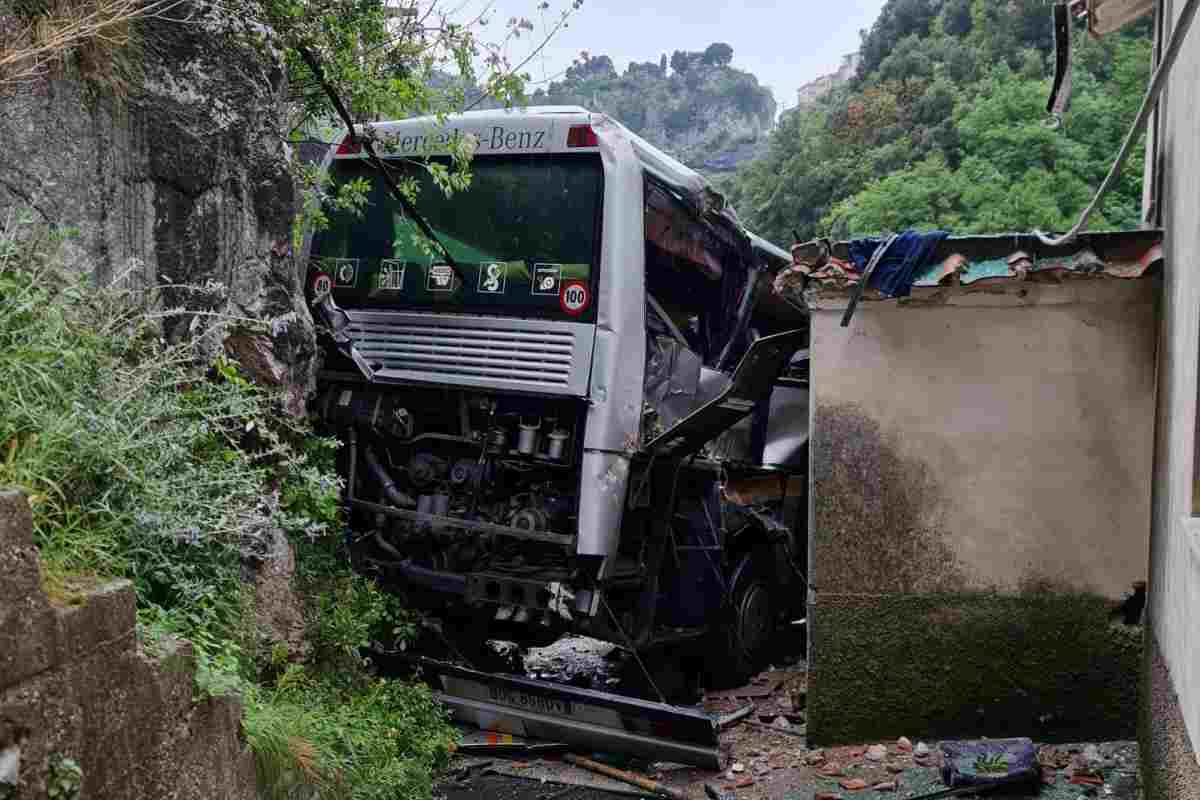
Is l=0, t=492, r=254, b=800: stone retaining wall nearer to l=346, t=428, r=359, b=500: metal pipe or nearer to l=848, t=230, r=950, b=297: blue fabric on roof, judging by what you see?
l=346, t=428, r=359, b=500: metal pipe

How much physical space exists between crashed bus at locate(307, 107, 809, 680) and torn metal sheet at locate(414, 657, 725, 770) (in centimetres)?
42

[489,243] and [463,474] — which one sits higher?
[489,243]

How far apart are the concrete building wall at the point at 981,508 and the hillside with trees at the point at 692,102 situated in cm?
5439

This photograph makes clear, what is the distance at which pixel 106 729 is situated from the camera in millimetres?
2512

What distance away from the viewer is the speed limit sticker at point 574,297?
20.5 ft

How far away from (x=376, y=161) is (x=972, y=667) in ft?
13.5

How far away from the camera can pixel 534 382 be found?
621 cm

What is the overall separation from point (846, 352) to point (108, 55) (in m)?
3.76

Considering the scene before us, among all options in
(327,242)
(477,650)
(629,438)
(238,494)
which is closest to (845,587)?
(629,438)

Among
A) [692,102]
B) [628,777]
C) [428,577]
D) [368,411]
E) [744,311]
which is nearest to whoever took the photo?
[628,777]

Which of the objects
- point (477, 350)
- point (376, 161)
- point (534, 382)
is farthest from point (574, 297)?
point (376, 161)

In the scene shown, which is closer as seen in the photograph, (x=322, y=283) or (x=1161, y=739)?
(x=1161, y=739)

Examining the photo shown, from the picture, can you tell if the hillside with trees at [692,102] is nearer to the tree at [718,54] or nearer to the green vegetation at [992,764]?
the tree at [718,54]

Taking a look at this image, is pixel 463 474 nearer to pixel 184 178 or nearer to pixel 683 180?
pixel 683 180
